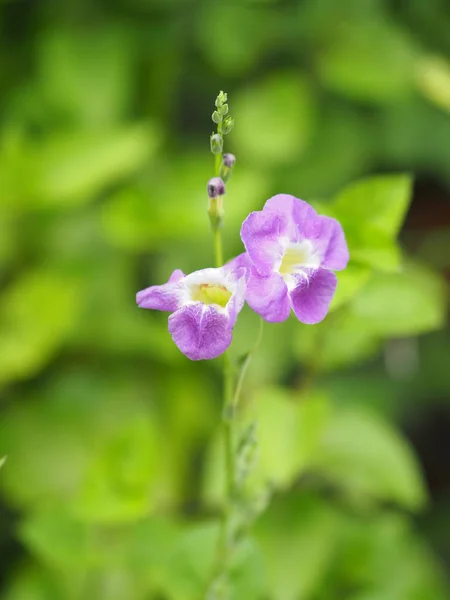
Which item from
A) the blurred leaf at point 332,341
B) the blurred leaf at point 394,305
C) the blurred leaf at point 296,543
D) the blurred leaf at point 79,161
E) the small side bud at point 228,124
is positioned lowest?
the blurred leaf at point 296,543

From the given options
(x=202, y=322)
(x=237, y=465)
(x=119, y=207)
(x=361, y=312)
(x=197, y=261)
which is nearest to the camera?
(x=202, y=322)

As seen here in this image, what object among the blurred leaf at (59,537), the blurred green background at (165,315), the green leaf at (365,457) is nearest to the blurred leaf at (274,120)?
the blurred green background at (165,315)

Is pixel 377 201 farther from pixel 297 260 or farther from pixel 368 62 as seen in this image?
pixel 368 62

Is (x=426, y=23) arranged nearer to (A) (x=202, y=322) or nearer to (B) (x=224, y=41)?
(B) (x=224, y=41)

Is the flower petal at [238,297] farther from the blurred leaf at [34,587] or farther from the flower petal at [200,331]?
the blurred leaf at [34,587]

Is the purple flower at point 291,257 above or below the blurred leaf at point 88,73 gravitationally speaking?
above

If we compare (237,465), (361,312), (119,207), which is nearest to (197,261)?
(119,207)

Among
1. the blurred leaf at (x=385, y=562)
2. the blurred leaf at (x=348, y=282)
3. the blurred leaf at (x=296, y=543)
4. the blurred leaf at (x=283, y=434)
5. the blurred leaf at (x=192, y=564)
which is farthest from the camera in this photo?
the blurred leaf at (x=385, y=562)

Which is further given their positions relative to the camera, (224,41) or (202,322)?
(224,41)
